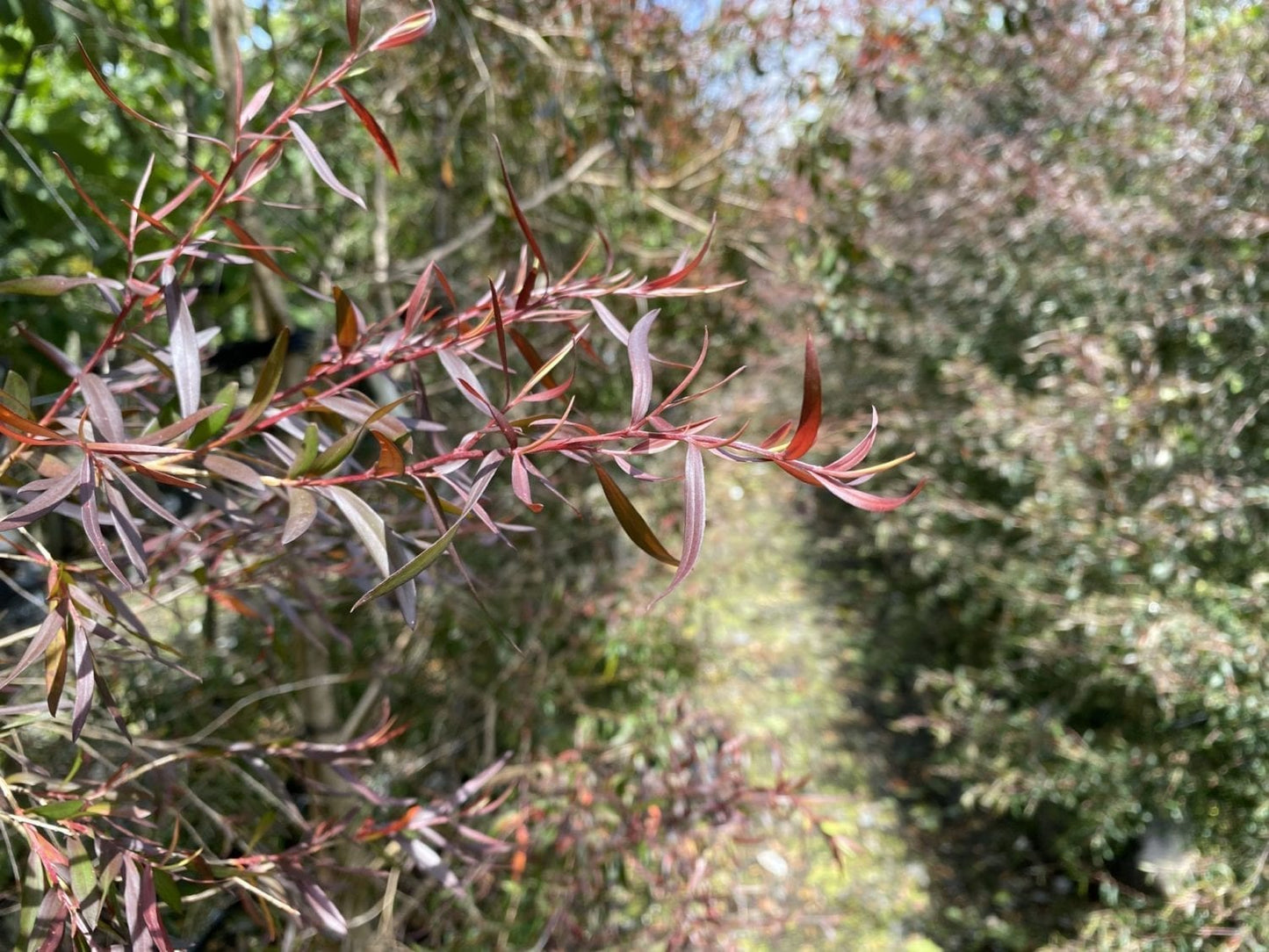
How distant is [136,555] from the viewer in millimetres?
625

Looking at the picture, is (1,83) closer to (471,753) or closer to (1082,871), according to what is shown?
(471,753)

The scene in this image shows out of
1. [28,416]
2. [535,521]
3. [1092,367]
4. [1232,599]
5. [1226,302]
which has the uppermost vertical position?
[1226,302]

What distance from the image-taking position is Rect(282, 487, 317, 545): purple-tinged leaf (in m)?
0.58

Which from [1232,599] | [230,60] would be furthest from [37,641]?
[1232,599]

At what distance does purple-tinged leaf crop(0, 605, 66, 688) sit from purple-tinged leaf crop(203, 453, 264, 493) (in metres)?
0.16

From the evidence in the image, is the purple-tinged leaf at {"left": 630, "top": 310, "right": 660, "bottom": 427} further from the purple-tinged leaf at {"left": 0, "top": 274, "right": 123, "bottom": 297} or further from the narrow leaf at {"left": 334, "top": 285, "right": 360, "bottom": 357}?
the purple-tinged leaf at {"left": 0, "top": 274, "right": 123, "bottom": 297}

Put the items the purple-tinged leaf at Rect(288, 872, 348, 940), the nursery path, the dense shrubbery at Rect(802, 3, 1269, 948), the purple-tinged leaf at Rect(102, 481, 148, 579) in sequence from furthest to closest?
1. the nursery path
2. the dense shrubbery at Rect(802, 3, 1269, 948)
3. the purple-tinged leaf at Rect(288, 872, 348, 940)
4. the purple-tinged leaf at Rect(102, 481, 148, 579)

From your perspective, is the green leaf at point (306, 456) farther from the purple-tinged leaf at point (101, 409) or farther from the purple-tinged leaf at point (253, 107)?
the purple-tinged leaf at point (253, 107)

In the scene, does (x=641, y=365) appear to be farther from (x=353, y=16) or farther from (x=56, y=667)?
(x=56, y=667)

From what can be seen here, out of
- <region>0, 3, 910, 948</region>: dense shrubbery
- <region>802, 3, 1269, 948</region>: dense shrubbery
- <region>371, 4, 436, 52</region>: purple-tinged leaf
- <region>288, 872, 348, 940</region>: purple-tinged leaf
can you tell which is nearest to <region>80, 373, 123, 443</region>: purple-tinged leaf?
<region>0, 3, 910, 948</region>: dense shrubbery

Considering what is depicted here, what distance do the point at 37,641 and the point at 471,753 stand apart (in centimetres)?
188

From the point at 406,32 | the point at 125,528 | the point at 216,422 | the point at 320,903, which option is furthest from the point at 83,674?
the point at 406,32

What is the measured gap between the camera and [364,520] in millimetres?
631

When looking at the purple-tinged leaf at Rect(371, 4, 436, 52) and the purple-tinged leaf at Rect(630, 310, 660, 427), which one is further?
the purple-tinged leaf at Rect(371, 4, 436, 52)
